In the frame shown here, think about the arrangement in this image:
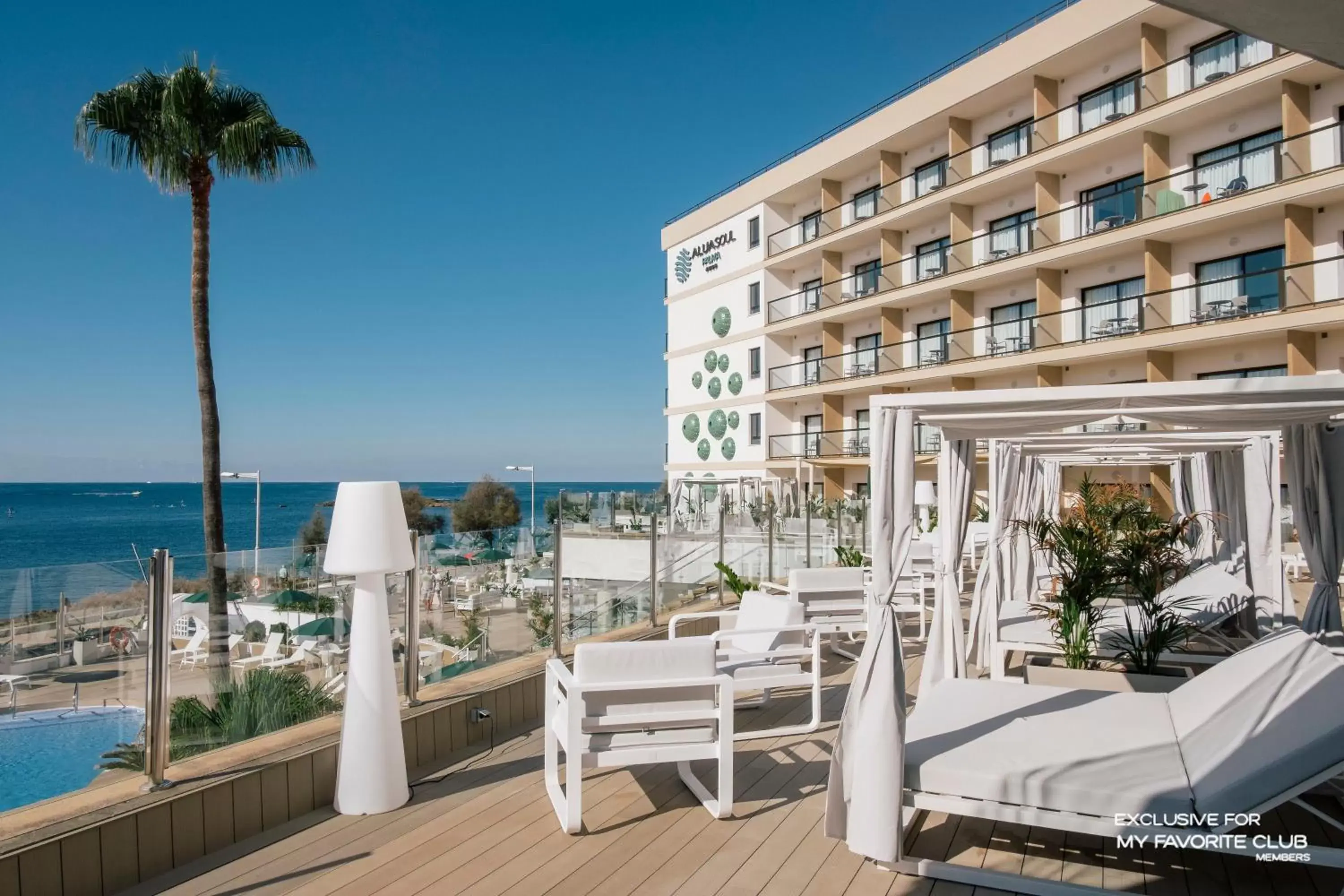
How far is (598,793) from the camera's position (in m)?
4.54

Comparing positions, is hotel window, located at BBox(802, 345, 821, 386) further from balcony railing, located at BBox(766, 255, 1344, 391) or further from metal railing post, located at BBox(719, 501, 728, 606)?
metal railing post, located at BBox(719, 501, 728, 606)

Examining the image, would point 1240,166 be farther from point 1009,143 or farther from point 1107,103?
point 1009,143

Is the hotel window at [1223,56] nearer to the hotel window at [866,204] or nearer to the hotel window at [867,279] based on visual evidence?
the hotel window at [866,204]

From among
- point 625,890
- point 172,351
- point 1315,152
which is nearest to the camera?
point 625,890

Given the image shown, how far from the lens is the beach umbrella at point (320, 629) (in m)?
4.61

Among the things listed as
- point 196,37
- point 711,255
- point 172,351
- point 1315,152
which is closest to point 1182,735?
point 1315,152

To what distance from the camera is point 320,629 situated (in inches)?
184

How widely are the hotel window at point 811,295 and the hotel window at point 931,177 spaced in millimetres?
4515

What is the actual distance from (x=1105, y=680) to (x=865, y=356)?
21731 mm

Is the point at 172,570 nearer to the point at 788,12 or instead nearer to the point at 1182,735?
the point at 1182,735

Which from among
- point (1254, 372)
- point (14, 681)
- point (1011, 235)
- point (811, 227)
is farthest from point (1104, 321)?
point (14, 681)

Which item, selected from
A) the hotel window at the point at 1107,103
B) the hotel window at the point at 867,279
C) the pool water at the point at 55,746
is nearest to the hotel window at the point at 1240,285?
the hotel window at the point at 1107,103

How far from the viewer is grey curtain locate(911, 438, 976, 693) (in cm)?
578

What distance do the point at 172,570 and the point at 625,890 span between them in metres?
2.39
